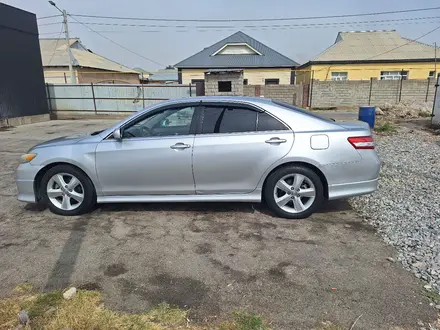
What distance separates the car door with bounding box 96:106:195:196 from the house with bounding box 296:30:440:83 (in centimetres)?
2792

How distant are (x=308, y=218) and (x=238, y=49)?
29.9 metres

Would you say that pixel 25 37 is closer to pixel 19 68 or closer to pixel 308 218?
pixel 19 68

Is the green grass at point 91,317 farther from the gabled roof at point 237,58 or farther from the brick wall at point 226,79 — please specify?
the gabled roof at point 237,58

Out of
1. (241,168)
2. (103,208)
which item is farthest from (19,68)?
(241,168)

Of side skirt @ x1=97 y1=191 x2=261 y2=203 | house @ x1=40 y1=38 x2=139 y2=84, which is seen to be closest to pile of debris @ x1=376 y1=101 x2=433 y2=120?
side skirt @ x1=97 y1=191 x2=261 y2=203

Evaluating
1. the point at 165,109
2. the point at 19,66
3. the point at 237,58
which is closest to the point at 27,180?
the point at 165,109

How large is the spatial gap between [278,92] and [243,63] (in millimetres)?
8320

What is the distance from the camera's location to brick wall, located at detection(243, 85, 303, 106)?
2236 cm

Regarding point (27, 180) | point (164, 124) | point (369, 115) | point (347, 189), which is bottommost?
point (347, 189)

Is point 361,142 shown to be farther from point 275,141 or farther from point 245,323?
point 245,323

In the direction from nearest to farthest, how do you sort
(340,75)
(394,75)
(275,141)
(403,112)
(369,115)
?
(275,141) → (369,115) → (403,112) → (394,75) → (340,75)

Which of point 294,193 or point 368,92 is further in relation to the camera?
point 368,92

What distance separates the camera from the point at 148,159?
3.84 m

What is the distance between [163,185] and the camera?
3934 mm
